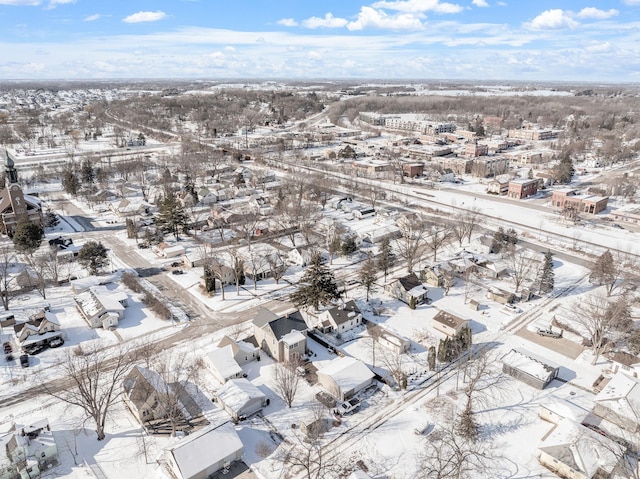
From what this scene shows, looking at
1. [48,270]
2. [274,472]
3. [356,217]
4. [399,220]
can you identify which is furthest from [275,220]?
[274,472]

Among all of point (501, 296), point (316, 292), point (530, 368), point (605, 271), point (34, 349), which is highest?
point (316, 292)

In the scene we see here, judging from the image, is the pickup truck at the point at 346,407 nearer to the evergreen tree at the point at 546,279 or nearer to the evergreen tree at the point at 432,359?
the evergreen tree at the point at 432,359

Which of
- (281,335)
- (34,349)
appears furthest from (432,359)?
(34,349)

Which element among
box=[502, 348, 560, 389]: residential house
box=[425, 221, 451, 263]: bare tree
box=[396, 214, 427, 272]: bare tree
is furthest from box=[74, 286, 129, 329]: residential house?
box=[425, 221, 451, 263]: bare tree

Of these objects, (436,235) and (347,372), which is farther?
(436,235)

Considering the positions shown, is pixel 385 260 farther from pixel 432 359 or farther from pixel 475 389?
pixel 475 389

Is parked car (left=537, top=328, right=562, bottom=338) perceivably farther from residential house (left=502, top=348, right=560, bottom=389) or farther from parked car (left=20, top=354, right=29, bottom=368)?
parked car (left=20, top=354, right=29, bottom=368)

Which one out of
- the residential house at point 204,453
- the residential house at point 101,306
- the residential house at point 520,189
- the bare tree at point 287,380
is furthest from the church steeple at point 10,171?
the residential house at point 520,189
